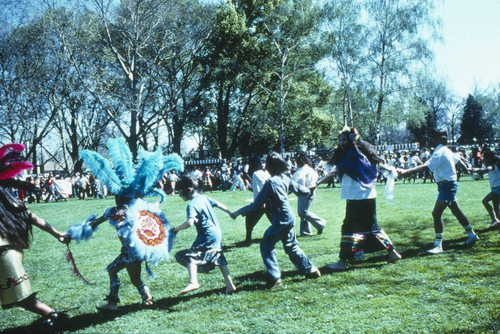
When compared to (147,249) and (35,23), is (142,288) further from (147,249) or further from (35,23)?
(35,23)

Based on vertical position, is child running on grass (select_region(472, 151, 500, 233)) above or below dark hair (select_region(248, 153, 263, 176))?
below

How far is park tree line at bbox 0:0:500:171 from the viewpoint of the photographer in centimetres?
2223

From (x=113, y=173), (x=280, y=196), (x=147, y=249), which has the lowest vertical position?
(x=147, y=249)

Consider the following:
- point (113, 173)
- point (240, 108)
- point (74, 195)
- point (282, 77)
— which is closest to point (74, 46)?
point (74, 195)

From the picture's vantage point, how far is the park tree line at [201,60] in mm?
22234

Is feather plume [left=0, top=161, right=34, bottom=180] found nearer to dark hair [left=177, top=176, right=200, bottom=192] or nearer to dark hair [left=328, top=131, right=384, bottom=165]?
dark hair [left=177, top=176, right=200, bottom=192]

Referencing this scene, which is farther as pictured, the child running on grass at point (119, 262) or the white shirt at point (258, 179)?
the white shirt at point (258, 179)

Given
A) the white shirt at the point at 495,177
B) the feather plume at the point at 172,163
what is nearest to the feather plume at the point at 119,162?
the feather plume at the point at 172,163

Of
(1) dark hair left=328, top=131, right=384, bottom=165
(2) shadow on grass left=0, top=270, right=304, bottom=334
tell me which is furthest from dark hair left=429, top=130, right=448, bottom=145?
(2) shadow on grass left=0, top=270, right=304, bottom=334

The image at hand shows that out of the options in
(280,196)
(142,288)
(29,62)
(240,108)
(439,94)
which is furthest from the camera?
(439,94)

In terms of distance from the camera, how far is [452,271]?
4.72m

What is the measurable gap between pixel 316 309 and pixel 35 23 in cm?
2614

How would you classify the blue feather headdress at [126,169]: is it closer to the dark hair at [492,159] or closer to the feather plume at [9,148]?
the feather plume at [9,148]

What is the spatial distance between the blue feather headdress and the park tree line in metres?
19.0
